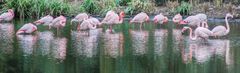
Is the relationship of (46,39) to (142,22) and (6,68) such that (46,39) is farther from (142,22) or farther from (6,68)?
(142,22)

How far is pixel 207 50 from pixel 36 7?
43.5 feet

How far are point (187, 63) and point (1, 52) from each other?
4949 mm

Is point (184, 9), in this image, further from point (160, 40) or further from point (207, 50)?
point (207, 50)

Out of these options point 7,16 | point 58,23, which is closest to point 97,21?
point 58,23

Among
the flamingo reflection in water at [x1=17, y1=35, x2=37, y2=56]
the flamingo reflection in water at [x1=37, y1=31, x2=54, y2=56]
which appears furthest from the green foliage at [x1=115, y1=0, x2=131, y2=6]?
the flamingo reflection in water at [x1=17, y1=35, x2=37, y2=56]

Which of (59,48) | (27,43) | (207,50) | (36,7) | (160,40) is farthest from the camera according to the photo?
(36,7)

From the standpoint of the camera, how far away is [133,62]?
Answer: 50.3ft

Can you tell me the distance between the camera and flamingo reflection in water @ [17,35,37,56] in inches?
677

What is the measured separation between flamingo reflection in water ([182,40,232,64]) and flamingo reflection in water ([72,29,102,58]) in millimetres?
2550

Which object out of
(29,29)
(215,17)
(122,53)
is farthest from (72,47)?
(215,17)

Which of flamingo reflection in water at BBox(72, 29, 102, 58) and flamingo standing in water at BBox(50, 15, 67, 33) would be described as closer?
flamingo reflection in water at BBox(72, 29, 102, 58)

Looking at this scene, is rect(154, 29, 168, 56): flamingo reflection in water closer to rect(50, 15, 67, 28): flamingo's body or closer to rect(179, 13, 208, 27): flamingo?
rect(179, 13, 208, 27): flamingo

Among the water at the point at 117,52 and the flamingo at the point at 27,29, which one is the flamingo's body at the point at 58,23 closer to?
the water at the point at 117,52

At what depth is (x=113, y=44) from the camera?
18.9 m
